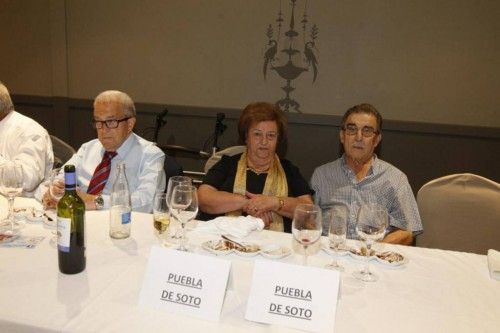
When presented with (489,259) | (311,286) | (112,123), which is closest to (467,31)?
(489,259)

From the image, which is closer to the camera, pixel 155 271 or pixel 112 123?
pixel 155 271

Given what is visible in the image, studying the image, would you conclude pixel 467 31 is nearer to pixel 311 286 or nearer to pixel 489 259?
pixel 489 259

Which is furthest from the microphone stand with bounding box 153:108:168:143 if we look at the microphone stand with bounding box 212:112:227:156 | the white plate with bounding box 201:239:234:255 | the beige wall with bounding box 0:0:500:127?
the white plate with bounding box 201:239:234:255

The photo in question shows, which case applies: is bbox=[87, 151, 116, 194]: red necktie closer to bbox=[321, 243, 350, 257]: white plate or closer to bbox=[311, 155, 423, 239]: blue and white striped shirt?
bbox=[311, 155, 423, 239]: blue and white striped shirt

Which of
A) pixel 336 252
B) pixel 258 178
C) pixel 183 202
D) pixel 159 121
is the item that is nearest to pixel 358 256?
pixel 336 252

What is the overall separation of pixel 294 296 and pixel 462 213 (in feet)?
4.57

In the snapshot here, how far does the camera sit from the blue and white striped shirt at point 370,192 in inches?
84.1

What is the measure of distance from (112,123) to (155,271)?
4.20 feet

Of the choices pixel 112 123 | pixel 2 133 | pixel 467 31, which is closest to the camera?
pixel 112 123

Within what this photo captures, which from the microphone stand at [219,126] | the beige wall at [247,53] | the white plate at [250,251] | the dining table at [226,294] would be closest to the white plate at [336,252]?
the dining table at [226,294]

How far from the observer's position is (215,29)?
426 cm

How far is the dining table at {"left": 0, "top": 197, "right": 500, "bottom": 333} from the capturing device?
3.53ft

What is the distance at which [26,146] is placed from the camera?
237 centimetres

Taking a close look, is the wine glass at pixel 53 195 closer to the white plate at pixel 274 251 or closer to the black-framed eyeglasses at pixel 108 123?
the black-framed eyeglasses at pixel 108 123
